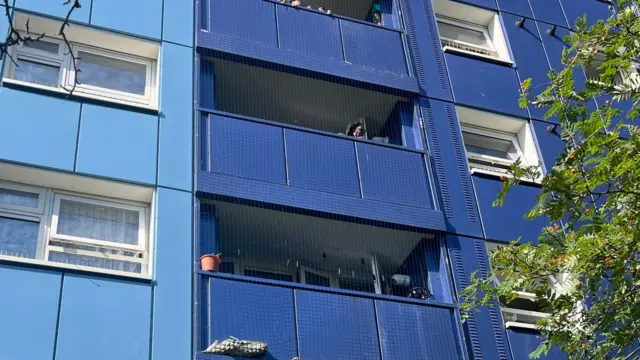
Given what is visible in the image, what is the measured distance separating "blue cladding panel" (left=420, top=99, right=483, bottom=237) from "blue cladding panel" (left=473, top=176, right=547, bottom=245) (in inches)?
7.2

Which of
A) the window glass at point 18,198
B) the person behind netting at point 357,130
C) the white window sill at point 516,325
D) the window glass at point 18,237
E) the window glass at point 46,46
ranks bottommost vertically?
the white window sill at point 516,325

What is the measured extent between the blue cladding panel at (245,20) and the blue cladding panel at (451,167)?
2.78m

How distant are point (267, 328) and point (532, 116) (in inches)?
276

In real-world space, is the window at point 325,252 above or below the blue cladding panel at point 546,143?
below

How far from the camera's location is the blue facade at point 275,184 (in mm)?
11398

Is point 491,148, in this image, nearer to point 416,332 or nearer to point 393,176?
point 393,176

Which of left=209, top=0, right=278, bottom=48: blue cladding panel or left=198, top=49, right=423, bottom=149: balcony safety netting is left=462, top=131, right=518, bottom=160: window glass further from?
left=209, top=0, right=278, bottom=48: blue cladding panel

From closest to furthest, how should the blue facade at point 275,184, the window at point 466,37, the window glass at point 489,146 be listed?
the blue facade at point 275,184 → the window glass at point 489,146 → the window at point 466,37

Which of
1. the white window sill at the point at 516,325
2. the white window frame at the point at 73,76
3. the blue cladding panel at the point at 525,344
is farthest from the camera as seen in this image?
the white window frame at the point at 73,76

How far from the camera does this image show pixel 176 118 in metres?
13.4

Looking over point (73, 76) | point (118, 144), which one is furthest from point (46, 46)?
point (118, 144)

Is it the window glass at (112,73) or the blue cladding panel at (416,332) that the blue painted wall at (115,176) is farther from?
the blue cladding panel at (416,332)

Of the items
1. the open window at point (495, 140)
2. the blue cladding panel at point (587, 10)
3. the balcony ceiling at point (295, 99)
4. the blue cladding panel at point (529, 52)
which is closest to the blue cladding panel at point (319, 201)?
the open window at point (495, 140)

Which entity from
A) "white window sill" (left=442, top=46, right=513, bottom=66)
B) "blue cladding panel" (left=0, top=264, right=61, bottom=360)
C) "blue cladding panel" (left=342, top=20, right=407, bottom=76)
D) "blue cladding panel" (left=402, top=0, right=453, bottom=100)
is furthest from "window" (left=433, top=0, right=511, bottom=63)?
"blue cladding panel" (left=0, top=264, right=61, bottom=360)
